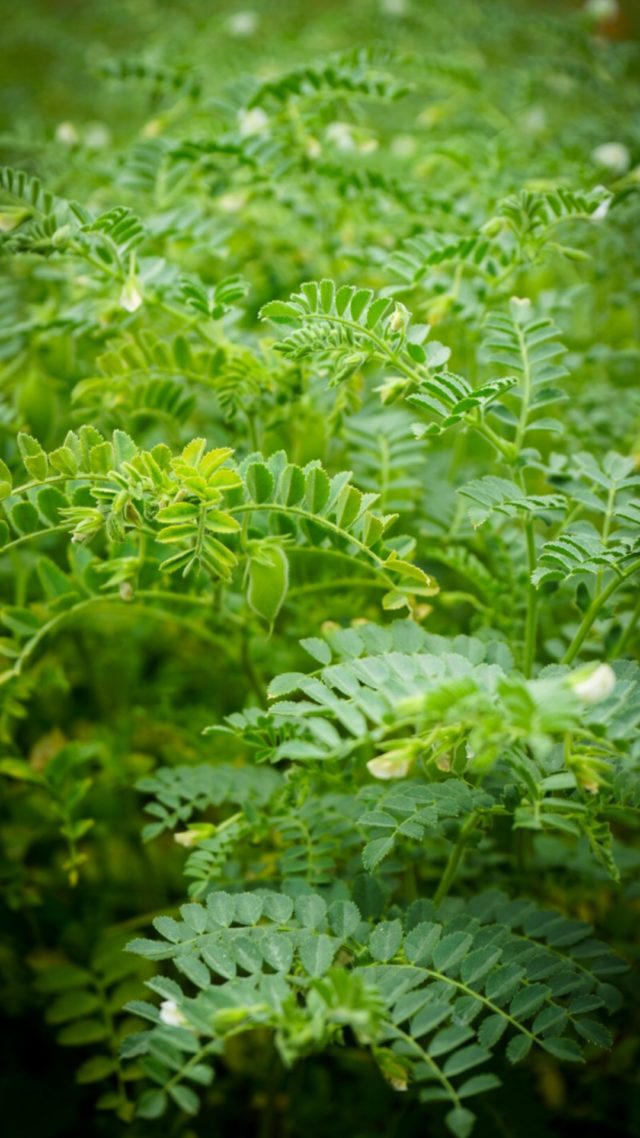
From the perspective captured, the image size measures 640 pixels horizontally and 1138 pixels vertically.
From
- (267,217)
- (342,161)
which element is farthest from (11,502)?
(342,161)

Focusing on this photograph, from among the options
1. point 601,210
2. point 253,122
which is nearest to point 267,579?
point 601,210

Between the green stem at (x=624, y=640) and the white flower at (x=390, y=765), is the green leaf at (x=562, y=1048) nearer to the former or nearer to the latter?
the white flower at (x=390, y=765)

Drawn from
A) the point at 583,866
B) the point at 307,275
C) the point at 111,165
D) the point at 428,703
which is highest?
the point at 111,165

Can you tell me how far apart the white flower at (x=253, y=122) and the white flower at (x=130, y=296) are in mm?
319

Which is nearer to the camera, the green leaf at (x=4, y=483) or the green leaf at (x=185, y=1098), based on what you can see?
the green leaf at (x=185, y=1098)

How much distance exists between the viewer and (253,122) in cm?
104

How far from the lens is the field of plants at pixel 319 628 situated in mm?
625

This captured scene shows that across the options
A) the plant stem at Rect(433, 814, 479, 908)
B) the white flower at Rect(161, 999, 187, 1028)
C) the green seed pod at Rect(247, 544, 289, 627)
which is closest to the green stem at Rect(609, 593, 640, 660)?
the plant stem at Rect(433, 814, 479, 908)

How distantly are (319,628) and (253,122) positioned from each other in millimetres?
556

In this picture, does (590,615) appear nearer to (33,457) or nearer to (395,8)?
(33,457)

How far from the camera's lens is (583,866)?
91 centimetres

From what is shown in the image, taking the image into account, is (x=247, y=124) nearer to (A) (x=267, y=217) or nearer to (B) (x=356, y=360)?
(A) (x=267, y=217)

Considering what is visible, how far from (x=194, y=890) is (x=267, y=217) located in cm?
92

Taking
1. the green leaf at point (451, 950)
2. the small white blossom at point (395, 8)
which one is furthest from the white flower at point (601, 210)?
the small white blossom at point (395, 8)
